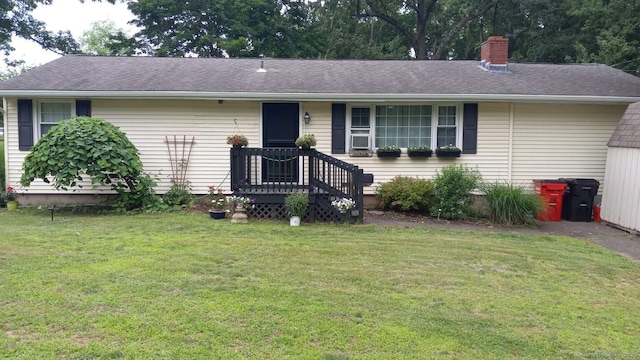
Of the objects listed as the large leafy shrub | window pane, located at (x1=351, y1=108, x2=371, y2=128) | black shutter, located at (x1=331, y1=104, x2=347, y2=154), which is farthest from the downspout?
the large leafy shrub

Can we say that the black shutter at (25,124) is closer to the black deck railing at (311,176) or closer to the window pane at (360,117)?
the black deck railing at (311,176)

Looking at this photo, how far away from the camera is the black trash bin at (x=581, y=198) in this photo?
9.49 m

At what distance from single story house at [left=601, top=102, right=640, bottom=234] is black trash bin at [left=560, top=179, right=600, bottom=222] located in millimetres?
269

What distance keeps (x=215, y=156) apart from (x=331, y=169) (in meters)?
2.61

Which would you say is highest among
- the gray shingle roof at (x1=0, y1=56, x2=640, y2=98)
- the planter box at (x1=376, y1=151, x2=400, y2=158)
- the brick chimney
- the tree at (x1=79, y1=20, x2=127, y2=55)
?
the tree at (x1=79, y1=20, x2=127, y2=55)

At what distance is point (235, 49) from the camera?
883 inches

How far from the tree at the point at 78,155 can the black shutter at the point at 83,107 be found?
3.13ft

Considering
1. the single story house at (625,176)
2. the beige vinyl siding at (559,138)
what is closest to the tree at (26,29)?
the beige vinyl siding at (559,138)

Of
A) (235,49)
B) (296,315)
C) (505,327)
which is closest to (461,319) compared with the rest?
(505,327)

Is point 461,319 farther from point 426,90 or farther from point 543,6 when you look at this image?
point 543,6

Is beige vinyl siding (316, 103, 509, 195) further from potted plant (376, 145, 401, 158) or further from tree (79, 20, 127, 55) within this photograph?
tree (79, 20, 127, 55)

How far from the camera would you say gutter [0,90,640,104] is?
30.5 ft

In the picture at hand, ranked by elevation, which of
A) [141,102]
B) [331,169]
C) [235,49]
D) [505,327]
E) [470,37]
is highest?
[470,37]

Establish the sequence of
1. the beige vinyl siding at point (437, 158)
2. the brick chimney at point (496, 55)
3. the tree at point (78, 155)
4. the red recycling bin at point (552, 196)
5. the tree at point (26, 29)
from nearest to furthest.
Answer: the tree at point (78, 155)
the red recycling bin at point (552, 196)
the beige vinyl siding at point (437, 158)
the brick chimney at point (496, 55)
the tree at point (26, 29)
